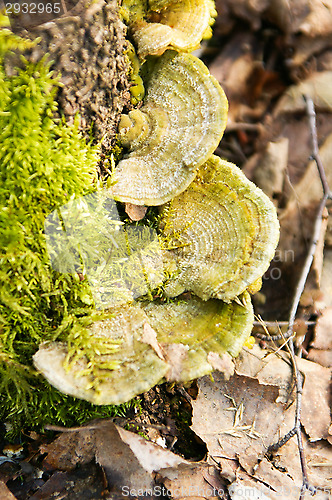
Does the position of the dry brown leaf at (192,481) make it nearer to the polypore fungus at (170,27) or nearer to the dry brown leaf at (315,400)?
the dry brown leaf at (315,400)

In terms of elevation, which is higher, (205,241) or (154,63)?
(154,63)

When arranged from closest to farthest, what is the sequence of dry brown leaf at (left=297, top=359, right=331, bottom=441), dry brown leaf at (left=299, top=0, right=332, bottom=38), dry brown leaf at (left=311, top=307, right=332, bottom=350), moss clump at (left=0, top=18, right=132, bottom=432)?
moss clump at (left=0, top=18, right=132, bottom=432) < dry brown leaf at (left=297, top=359, right=331, bottom=441) < dry brown leaf at (left=311, top=307, right=332, bottom=350) < dry brown leaf at (left=299, top=0, right=332, bottom=38)

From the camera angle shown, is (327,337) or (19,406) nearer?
(19,406)

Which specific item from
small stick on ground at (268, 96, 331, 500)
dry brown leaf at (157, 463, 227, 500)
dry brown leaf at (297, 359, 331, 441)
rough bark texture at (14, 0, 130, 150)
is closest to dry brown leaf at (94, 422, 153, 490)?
dry brown leaf at (157, 463, 227, 500)

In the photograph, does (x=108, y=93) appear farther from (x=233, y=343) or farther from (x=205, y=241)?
(x=233, y=343)

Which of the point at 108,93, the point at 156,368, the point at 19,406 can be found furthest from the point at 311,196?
the point at 19,406

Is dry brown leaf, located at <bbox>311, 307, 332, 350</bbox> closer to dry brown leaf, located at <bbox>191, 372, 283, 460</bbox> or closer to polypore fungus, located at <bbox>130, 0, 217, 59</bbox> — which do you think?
dry brown leaf, located at <bbox>191, 372, 283, 460</bbox>

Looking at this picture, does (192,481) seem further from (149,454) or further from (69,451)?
(69,451)

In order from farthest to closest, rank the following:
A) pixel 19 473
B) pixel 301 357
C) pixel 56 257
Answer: pixel 301 357
pixel 19 473
pixel 56 257
